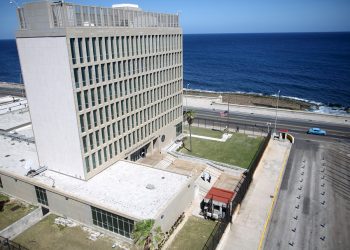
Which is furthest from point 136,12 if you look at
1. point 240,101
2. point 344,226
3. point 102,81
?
point 240,101

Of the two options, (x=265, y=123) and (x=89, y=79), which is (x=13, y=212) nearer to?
(x=89, y=79)

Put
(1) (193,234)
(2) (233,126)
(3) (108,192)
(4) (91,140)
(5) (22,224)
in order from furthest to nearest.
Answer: (2) (233,126) < (4) (91,140) < (3) (108,192) < (5) (22,224) < (1) (193,234)

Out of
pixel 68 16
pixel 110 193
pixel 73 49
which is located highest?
pixel 68 16

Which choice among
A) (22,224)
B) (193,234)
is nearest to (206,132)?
(193,234)

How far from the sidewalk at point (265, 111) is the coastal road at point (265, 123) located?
10.9 feet

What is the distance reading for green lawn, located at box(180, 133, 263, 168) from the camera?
6538cm

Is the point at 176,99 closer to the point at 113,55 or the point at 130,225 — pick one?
the point at 113,55

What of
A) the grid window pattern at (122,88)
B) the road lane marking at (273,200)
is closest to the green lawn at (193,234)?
the road lane marking at (273,200)

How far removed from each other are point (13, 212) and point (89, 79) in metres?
25.1

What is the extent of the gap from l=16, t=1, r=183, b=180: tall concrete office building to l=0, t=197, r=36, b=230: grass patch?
7.78 m

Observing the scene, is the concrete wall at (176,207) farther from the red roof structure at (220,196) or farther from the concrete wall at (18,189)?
the concrete wall at (18,189)

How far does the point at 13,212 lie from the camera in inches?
1813

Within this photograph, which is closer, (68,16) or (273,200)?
(68,16)

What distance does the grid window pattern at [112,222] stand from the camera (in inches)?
1548
